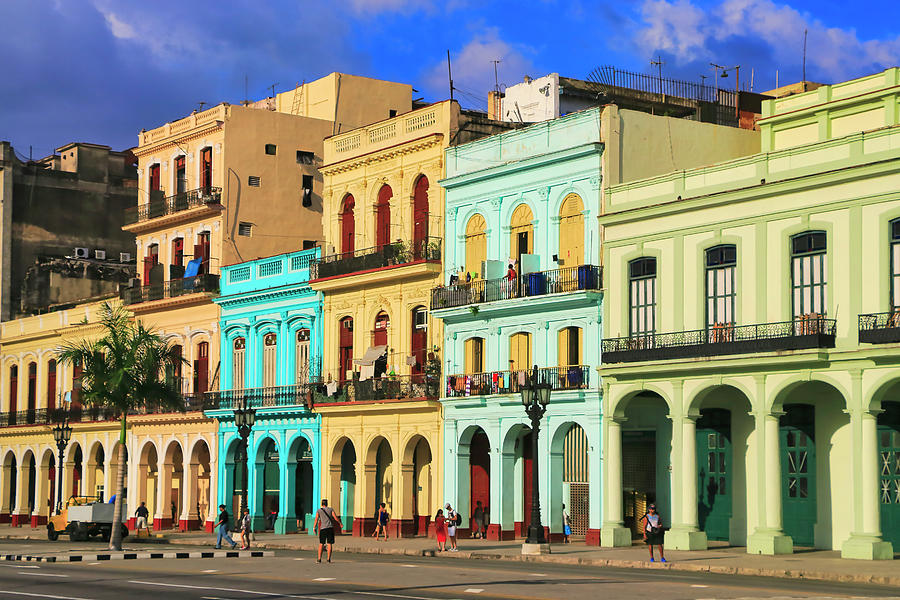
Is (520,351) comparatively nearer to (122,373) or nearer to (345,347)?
(345,347)

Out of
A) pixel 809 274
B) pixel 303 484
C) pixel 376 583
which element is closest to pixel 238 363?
pixel 303 484

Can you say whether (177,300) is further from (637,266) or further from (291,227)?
(637,266)

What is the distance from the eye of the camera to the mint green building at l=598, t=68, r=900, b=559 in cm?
3272

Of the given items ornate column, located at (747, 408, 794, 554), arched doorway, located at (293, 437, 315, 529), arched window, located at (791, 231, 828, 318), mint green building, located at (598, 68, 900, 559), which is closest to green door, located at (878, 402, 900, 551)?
mint green building, located at (598, 68, 900, 559)

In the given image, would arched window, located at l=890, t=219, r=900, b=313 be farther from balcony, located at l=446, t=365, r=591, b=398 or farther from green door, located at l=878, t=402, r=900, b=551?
balcony, located at l=446, t=365, r=591, b=398

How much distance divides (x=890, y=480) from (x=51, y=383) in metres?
43.5

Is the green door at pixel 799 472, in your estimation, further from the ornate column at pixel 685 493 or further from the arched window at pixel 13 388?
the arched window at pixel 13 388

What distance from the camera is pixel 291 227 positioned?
190ft

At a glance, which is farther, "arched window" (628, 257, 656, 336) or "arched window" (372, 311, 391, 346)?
"arched window" (372, 311, 391, 346)

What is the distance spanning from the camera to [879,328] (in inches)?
1265

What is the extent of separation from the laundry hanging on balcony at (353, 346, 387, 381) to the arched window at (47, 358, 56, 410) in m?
23.0

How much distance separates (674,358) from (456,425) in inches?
399

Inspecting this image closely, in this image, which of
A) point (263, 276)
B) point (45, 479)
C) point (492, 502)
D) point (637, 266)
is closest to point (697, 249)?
point (637, 266)

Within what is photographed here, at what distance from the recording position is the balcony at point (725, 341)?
33531 millimetres
